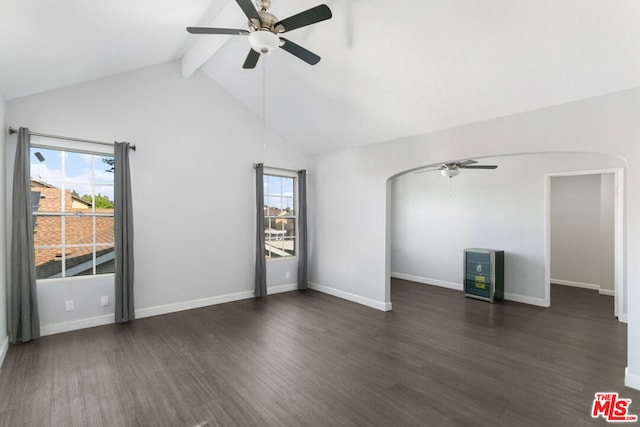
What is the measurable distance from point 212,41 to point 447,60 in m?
3.06

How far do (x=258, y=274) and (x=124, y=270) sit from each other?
2.18 meters

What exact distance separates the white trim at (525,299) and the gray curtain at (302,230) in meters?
3.85

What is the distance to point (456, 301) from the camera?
18.5ft

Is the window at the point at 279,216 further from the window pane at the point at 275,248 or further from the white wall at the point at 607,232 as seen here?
the white wall at the point at 607,232

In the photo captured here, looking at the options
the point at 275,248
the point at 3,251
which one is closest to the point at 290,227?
the point at 275,248

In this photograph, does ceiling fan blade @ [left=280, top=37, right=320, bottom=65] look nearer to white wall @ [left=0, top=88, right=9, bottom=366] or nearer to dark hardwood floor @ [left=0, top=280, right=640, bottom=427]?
dark hardwood floor @ [left=0, top=280, right=640, bottom=427]

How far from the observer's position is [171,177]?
4.95 m

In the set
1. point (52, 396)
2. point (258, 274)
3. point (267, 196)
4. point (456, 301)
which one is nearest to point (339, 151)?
point (267, 196)

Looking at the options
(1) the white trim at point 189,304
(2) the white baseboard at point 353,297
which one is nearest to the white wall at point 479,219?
(2) the white baseboard at point 353,297

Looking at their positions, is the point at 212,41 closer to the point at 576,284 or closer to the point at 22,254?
the point at 22,254

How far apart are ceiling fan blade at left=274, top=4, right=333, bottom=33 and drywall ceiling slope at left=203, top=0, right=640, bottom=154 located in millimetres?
950

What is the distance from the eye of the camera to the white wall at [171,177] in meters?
4.13

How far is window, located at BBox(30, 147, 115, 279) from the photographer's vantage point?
13.2 ft

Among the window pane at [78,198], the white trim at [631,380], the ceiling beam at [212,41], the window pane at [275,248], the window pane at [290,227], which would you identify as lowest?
the white trim at [631,380]
